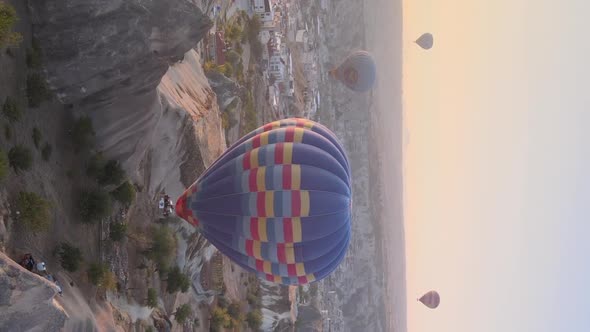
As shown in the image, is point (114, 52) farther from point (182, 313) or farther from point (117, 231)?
point (182, 313)

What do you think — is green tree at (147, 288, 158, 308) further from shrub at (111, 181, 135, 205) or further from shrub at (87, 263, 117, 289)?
shrub at (111, 181, 135, 205)

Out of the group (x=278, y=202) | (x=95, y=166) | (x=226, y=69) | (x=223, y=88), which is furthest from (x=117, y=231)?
(x=226, y=69)

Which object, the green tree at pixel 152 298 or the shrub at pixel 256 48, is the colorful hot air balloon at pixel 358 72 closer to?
the shrub at pixel 256 48

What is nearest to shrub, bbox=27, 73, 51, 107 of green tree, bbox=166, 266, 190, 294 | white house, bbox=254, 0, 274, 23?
green tree, bbox=166, 266, 190, 294

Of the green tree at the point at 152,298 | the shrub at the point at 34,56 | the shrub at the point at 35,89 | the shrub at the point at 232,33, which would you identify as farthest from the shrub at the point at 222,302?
the shrub at the point at 232,33

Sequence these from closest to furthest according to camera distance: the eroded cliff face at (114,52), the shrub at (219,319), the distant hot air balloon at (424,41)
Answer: the eroded cliff face at (114,52), the shrub at (219,319), the distant hot air balloon at (424,41)

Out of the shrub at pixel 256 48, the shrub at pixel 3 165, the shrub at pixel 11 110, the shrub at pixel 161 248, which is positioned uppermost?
the shrub at pixel 11 110
